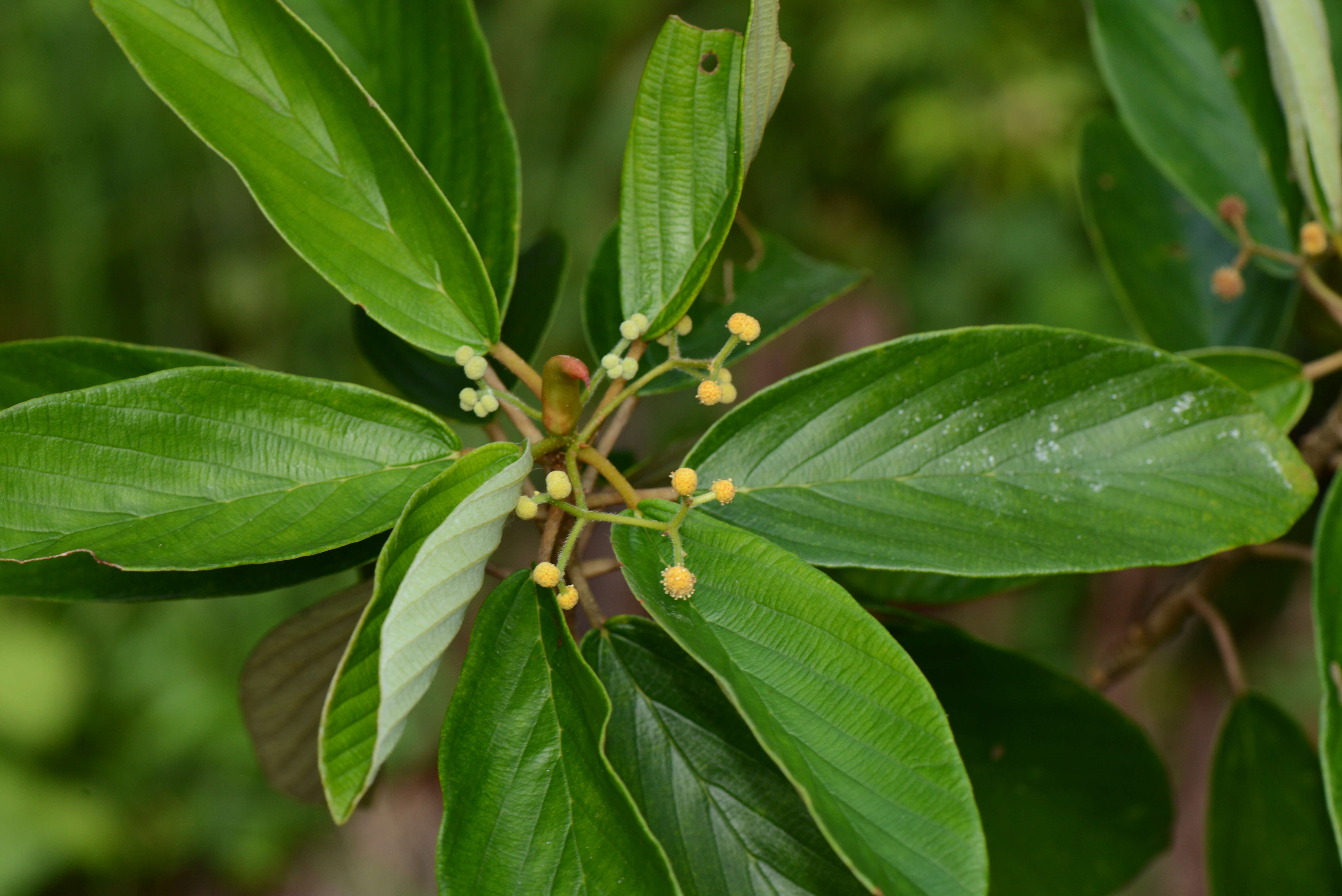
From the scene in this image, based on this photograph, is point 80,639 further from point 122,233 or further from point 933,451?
point 933,451

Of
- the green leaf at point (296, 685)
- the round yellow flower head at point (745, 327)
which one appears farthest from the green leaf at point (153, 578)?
the round yellow flower head at point (745, 327)

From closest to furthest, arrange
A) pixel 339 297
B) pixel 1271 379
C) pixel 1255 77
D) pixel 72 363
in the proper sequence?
pixel 72 363, pixel 1271 379, pixel 1255 77, pixel 339 297

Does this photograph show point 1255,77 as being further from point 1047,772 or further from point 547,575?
point 547,575

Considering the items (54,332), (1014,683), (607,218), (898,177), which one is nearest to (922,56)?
(898,177)

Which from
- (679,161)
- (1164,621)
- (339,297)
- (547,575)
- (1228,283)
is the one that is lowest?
(339,297)

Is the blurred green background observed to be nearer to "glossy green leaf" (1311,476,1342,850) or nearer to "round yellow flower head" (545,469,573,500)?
"glossy green leaf" (1311,476,1342,850)

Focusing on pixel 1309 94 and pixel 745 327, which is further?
pixel 1309 94

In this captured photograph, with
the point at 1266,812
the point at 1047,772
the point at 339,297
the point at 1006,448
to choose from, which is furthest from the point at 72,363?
the point at 339,297
